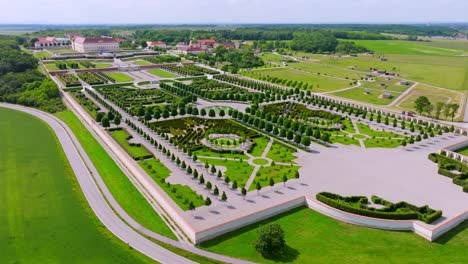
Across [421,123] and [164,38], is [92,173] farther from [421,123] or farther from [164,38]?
[164,38]

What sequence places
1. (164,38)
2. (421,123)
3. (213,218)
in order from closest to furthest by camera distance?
(213,218), (421,123), (164,38)

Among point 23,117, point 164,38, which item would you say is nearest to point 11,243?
point 23,117

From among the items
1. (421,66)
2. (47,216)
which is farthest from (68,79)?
(421,66)

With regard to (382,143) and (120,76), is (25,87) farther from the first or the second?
(382,143)

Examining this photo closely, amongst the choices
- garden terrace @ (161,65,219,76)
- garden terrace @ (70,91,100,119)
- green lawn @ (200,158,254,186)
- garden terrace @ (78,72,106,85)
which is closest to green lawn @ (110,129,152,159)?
green lawn @ (200,158,254,186)

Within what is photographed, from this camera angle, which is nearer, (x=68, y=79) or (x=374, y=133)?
(x=374, y=133)

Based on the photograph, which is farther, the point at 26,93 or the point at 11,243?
the point at 26,93

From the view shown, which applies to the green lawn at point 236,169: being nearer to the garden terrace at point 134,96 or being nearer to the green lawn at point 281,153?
the green lawn at point 281,153

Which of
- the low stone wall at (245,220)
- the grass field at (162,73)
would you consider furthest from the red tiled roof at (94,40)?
the low stone wall at (245,220)
